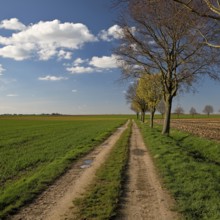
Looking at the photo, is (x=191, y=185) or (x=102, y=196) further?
(x=191, y=185)

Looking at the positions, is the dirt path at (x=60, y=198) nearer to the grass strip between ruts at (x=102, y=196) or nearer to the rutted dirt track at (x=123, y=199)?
the rutted dirt track at (x=123, y=199)

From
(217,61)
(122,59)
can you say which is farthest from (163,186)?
(122,59)

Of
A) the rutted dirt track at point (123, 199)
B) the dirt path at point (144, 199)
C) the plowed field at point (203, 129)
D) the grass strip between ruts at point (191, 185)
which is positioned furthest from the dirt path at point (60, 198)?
the plowed field at point (203, 129)

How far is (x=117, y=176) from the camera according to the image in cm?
1035

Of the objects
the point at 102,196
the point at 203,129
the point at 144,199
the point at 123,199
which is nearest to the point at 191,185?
the point at 144,199

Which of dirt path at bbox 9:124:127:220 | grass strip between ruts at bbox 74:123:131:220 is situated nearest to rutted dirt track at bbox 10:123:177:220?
dirt path at bbox 9:124:127:220

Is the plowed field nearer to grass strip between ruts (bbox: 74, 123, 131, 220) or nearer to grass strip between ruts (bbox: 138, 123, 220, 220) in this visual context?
grass strip between ruts (bbox: 138, 123, 220, 220)

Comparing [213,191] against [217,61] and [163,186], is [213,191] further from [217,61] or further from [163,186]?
[217,61]

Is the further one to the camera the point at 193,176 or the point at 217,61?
the point at 217,61

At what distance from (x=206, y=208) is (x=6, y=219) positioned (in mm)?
4775

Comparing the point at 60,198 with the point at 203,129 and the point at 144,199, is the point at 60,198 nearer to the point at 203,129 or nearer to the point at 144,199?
the point at 144,199

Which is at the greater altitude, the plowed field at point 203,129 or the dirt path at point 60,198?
the plowed field at point 203,129

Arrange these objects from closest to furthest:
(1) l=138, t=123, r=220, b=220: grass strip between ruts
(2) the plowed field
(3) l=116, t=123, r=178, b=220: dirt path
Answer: (3) l=116, t=123, r=178, b=220: dirt path < (1) l=138, t=123, r=220, b=220: grass strip between ruts < (2) the plowed field

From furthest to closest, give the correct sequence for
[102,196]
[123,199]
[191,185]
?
[191,185]
[102,196]
[123,199]
